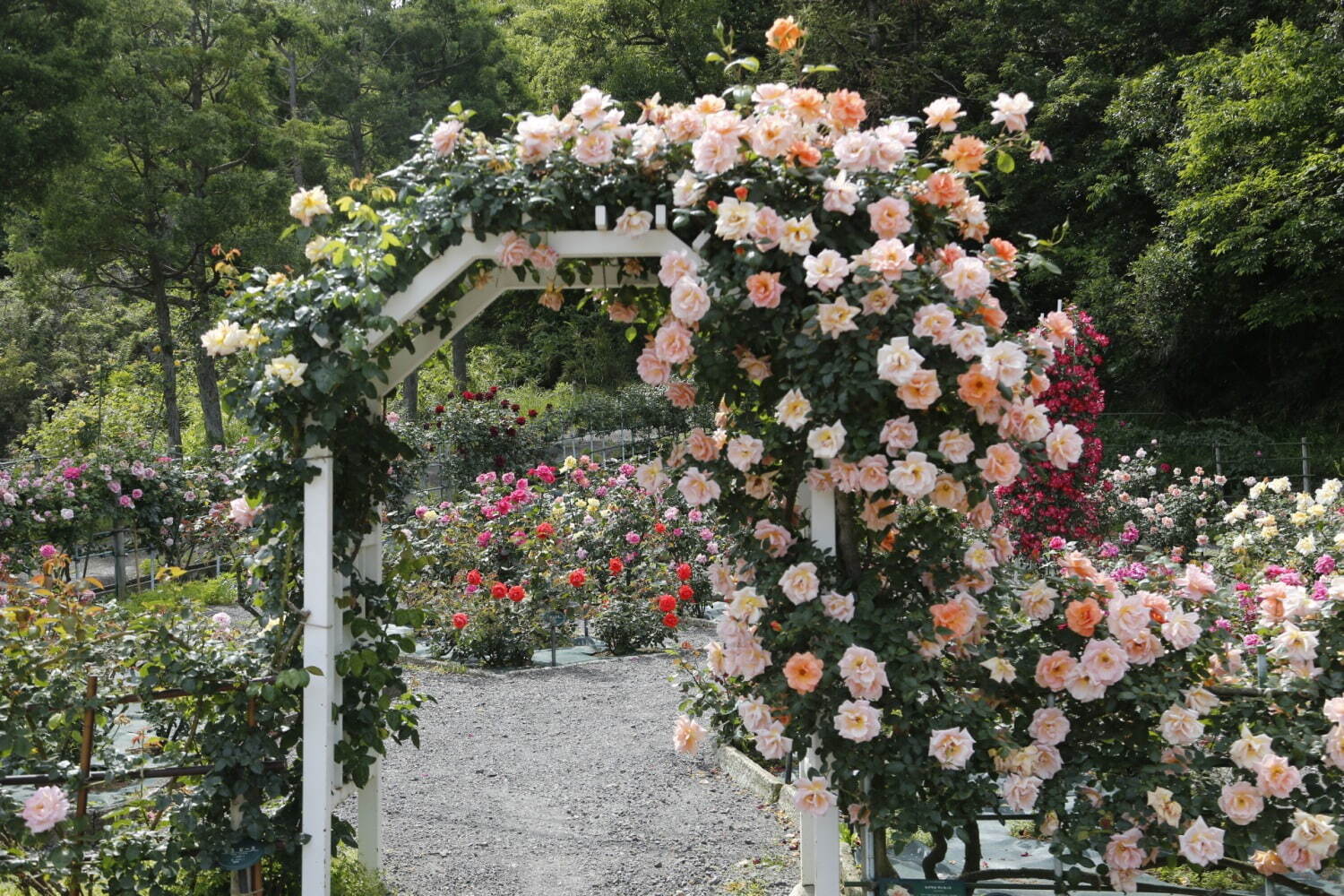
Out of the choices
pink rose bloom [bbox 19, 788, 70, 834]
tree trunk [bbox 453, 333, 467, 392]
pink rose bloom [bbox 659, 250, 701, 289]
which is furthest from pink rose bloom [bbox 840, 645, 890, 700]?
tree trunk [bbox 453, 333, 467, 392]

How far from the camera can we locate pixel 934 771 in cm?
254

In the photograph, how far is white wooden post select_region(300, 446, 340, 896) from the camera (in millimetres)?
2781

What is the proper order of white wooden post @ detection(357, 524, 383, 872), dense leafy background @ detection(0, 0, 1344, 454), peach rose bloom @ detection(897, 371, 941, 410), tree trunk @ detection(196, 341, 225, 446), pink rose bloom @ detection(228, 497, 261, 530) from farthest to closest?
tree trunk @ detection(196, 341, 225, 446), dense leafy background @ detection(0, 0, 1344, 454), white wooden post @ detection(357, 524, 383, 872), pink rose bloom @ detection(228, 497, 261, 530), peach rose bloom @ detection(897, 371, 941, 410)

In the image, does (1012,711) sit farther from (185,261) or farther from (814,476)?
(185,261)

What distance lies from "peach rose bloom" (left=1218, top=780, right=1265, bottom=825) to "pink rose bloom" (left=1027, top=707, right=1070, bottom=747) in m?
0.37

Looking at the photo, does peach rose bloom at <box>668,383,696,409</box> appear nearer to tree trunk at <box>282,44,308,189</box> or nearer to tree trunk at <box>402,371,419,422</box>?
tree trunk at <box>402,371,419,422</box>

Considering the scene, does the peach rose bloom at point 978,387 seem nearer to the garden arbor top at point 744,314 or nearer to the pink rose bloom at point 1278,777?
the garden arbor top at point 744,314

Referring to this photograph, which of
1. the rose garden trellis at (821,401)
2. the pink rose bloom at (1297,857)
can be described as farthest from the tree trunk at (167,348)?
the pink rose bloom at (1297,857)

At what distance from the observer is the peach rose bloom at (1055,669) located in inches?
102

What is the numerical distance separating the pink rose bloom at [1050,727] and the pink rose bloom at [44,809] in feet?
7.53

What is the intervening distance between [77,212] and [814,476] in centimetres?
1161

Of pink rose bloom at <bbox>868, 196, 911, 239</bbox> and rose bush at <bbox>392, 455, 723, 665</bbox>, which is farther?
rose bush at <bbox>392, 455, 723, 665</bbox>

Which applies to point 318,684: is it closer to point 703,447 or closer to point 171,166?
point 703,447

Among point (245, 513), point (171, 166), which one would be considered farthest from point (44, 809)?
point (171, 166)
